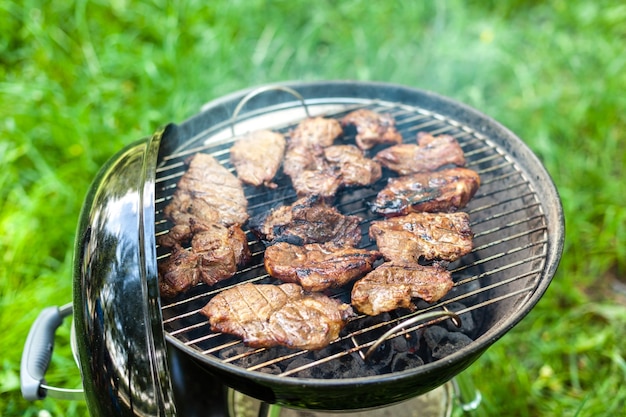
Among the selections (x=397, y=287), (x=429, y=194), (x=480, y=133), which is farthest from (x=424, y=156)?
(x=397, y=287)

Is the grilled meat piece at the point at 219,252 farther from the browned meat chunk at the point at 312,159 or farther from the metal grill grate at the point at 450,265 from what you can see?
the browned meat chunk at the point at 312,159

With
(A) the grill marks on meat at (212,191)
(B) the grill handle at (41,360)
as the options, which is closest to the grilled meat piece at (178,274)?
(A) the grill marks on meat at (212,191)

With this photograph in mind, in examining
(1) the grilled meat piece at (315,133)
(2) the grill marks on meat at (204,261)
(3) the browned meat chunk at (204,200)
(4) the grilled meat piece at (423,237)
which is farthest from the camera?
(1) the grilled meat piece at (315,133)

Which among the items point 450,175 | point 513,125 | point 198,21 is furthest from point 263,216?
point 198,21

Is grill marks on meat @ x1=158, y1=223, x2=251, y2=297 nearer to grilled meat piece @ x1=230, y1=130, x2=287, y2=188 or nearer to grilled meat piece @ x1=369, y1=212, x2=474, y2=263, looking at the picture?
grilled meat piece @ x1=230, y1=130, x2=287, y2=188

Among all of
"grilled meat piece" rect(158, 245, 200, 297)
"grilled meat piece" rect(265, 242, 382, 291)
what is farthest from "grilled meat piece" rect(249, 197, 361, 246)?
"grilled meat piece" rect(158, 245, 200, 297)
